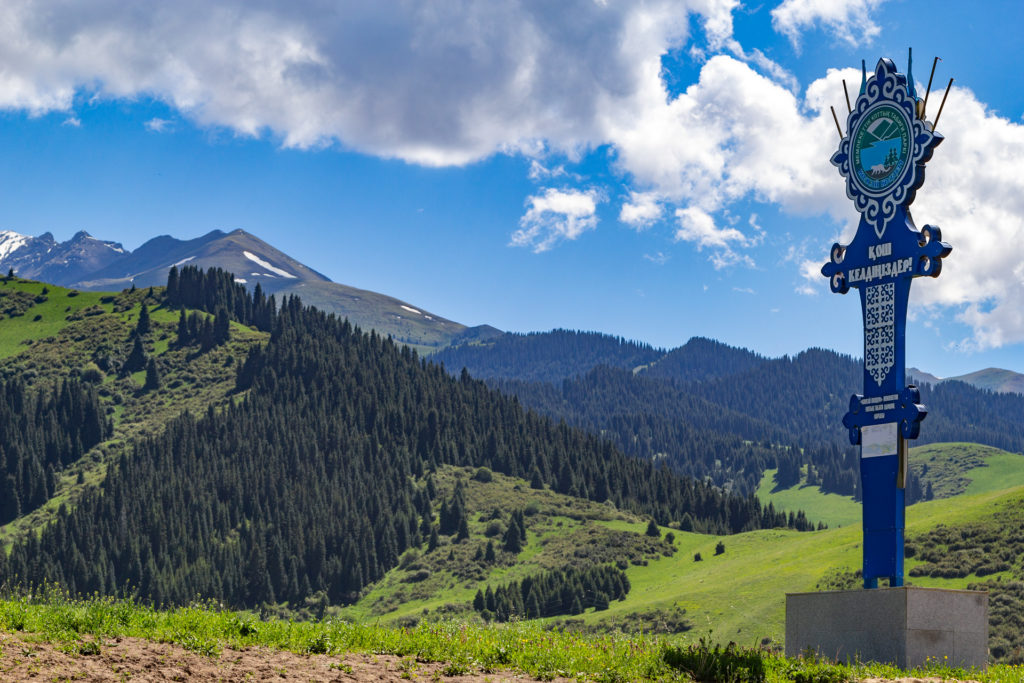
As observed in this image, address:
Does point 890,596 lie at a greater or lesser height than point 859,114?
lesser

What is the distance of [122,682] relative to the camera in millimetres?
15609

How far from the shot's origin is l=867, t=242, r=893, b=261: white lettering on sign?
30891mm

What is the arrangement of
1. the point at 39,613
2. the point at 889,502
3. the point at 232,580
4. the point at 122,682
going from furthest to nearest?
the point at 232,580 → the point at 889,502 → the point at 39,613 → the point at 122,682

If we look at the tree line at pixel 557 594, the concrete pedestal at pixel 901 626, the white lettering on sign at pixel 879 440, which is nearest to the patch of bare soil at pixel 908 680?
the concrete pedestal at pixel 901 626

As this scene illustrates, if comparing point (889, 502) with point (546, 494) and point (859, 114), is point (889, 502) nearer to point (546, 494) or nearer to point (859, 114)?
point (859, 114)

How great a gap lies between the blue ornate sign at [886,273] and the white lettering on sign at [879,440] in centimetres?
3

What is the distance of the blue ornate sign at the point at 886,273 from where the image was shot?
29.9m

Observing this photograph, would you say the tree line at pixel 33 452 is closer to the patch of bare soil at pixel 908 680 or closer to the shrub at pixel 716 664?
the shrub at pixel 716 664

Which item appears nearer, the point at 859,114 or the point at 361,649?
the point at 361,649

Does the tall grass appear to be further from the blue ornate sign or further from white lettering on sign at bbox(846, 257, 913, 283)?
white lettering on sign at bbox(846, 257, 913, 283)

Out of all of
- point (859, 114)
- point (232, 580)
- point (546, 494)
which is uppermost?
point (859, 114)

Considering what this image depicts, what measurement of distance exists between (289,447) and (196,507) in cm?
2629

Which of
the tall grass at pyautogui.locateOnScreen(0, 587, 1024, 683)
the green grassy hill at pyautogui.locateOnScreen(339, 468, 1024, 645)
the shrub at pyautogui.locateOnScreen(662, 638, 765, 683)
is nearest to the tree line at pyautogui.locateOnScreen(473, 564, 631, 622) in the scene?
the green grassy hill at pyautogui.locateOnScreen(339, 468, 1024, 645)

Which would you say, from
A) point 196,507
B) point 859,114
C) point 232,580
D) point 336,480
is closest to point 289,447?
point 336,480
